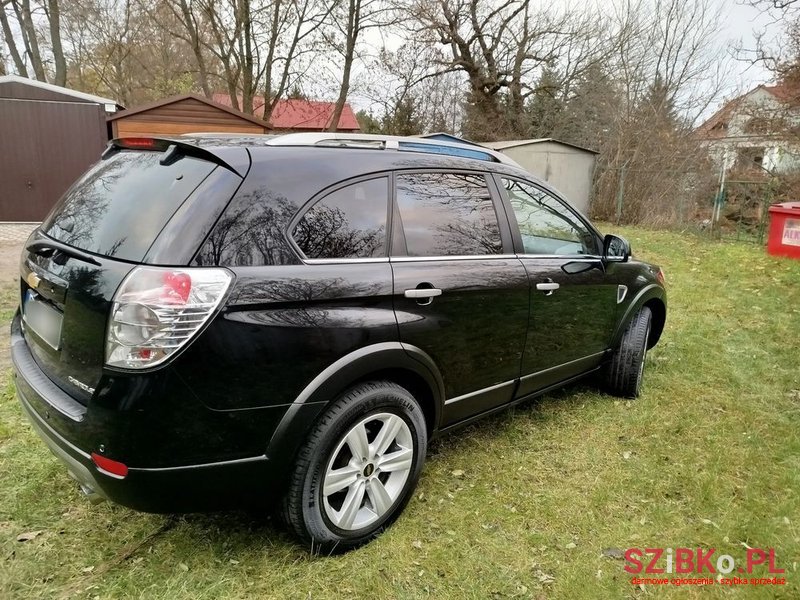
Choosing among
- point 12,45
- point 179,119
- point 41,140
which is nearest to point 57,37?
point 12,45

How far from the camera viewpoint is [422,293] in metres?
2.36

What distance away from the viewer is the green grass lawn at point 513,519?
2.12 meters

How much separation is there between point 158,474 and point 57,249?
3.26 ft

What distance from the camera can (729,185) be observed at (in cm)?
1290

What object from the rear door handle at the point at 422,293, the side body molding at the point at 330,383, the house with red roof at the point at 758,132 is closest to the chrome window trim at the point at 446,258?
the rear door handle at the point at 422,293

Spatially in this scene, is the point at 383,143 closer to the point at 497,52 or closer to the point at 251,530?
the point at 251,530

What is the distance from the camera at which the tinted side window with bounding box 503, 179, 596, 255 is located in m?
3.06

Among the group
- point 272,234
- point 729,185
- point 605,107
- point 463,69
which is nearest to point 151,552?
point 272,234

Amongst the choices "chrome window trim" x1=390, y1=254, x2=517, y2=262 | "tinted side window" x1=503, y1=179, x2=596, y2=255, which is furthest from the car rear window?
"tinted side window" x1=503, y1=179, x2=596, y2=255

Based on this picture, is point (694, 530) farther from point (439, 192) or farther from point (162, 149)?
point (162, 149)

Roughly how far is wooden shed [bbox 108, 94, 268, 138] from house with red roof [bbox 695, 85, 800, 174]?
1273 centimetres

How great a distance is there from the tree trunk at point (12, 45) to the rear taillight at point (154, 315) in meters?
24.1

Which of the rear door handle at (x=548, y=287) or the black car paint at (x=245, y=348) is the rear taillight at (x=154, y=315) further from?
the rear door handle at (x=548, y=287)

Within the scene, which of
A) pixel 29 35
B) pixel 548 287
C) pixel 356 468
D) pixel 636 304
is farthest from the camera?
pixel 29 35
